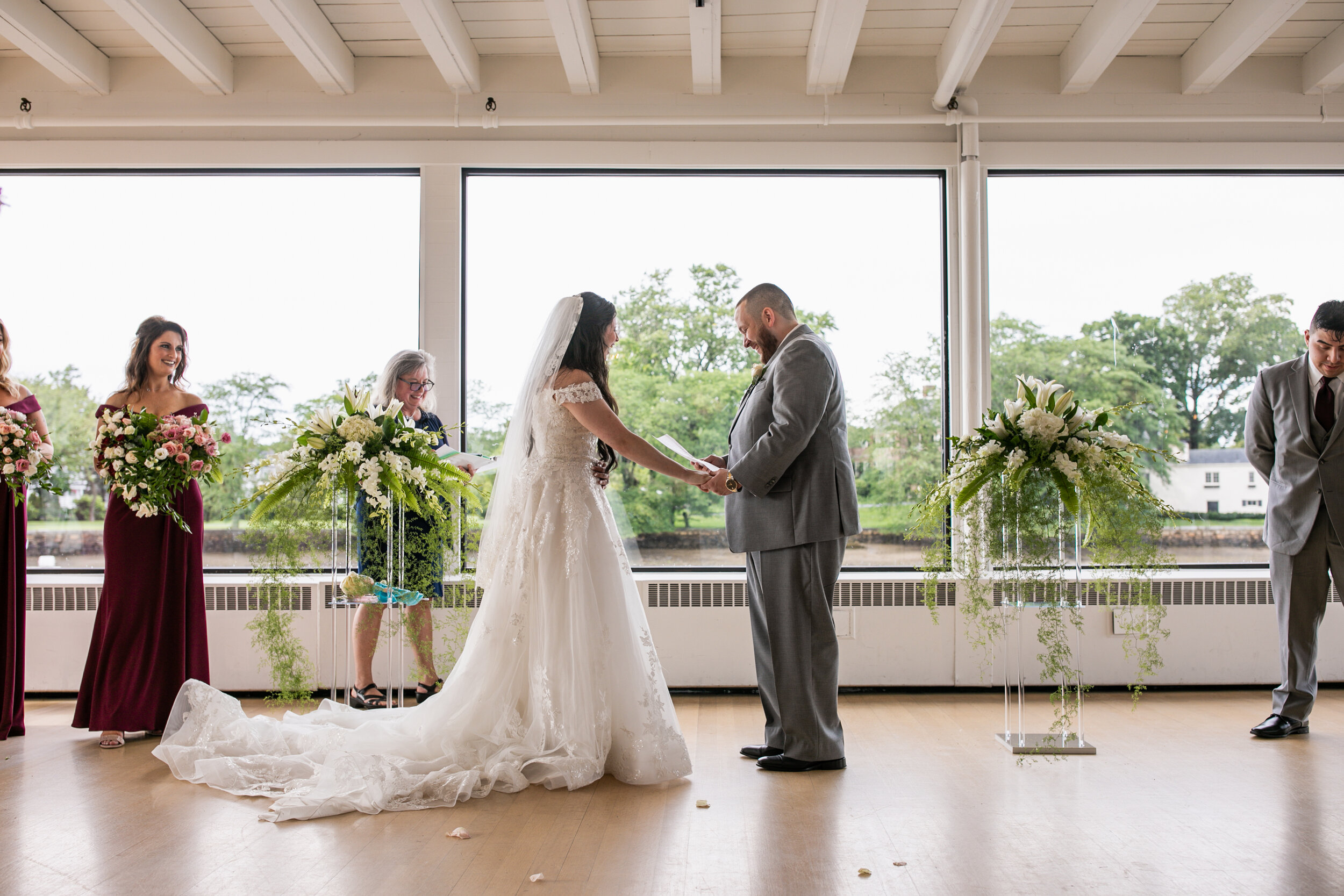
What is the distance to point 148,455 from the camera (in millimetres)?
3732

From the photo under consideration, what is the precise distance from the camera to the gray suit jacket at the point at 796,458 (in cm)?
332

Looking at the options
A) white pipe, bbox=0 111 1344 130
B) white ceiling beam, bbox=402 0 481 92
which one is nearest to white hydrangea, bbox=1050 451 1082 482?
white pipe, bbox=0 111 1344 130

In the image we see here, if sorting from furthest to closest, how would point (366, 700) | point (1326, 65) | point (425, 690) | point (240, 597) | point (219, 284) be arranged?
point (219, 284)
point (240, 597)
point (1326, 65)
point (366, 700)
point (425, 690)

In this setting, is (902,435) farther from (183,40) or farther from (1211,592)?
(183,40)

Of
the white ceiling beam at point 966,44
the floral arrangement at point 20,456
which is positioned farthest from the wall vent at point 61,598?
the white ceiling beam at point 966,44

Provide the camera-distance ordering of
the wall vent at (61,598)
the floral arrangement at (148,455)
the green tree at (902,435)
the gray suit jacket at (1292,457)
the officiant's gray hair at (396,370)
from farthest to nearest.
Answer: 1. the green tree at (902,435)
2. the wall vent at (61,598)
3. the officiant's gray hair at (396,370)
4. the gray suit jacket at (1292,457)
5. the floral arrangement at (148,455)

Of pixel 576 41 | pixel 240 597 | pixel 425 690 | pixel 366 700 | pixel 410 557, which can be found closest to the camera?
pixel 410 557

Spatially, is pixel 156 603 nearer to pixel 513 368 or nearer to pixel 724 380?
pixel 513 368

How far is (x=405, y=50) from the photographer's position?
4852 mm

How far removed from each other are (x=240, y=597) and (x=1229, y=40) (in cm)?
570

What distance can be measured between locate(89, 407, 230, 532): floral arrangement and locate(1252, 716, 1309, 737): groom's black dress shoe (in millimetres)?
4616

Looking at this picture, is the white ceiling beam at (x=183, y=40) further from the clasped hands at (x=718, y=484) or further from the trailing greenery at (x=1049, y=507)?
the trailing greenery at (x=1049, y=507)

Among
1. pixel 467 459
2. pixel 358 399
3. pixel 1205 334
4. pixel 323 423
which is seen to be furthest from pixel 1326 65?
pixel 323 423

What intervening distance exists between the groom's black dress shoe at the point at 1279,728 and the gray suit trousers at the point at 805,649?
1891 mm
